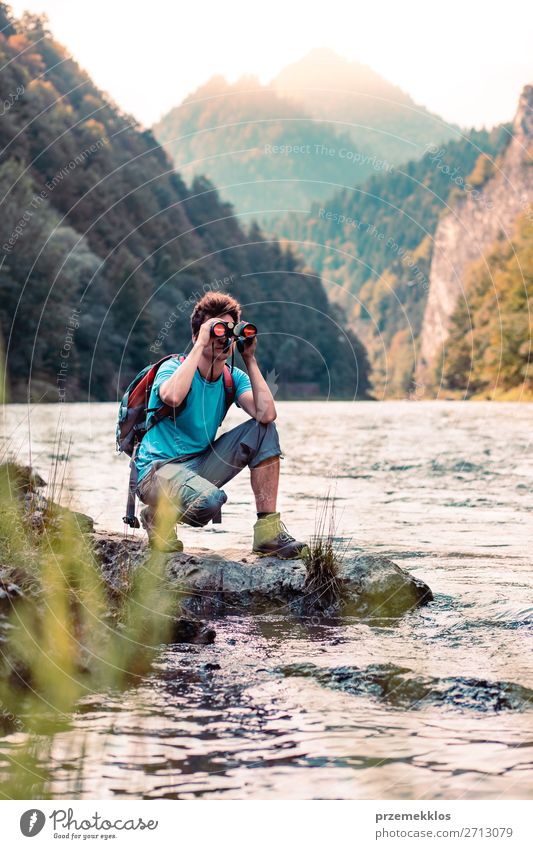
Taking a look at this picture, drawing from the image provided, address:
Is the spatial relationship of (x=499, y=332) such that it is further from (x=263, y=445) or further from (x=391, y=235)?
(x=391, y=235)

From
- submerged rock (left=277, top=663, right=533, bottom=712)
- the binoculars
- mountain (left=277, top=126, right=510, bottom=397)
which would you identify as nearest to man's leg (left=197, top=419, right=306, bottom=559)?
the binoculars

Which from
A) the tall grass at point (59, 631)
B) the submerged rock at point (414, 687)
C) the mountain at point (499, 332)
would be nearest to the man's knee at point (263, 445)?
the tall grass at point (59, 631)

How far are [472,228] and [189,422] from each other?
120 m

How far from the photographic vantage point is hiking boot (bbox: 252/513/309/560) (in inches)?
271

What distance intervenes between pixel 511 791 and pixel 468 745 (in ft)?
1.47

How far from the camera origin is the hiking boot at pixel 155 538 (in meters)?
6.71

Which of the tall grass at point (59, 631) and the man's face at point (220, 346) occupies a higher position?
the man's face at point (220, 346)

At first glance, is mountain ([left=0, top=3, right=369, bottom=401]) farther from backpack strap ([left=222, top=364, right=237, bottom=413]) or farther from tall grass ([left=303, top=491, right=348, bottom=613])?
tall grass ([left=303, top=491, right=348, bottom=613])

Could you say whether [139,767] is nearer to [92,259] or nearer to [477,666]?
[477,666]

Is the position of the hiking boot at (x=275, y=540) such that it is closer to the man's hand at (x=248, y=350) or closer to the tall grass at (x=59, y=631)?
the tall grass at (x=59, y=631)

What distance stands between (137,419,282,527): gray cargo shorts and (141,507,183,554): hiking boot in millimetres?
120
